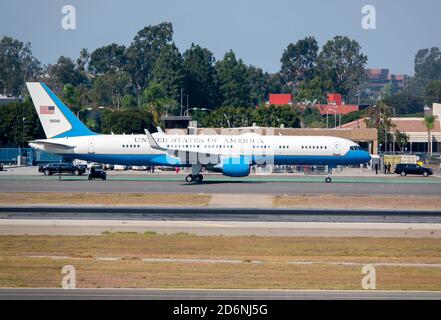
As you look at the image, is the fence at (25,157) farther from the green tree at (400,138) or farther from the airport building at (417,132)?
the green tree at (400,138)

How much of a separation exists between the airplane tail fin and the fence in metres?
36.7

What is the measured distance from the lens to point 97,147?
6725 cm

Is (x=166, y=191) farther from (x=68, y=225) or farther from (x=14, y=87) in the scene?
(x=14, y=87)

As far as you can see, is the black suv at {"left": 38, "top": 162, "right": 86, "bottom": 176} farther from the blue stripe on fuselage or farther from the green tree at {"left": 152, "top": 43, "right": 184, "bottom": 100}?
→ the green tree at {"left": 152, "top": 43, "right": 184, "bottom": 100}

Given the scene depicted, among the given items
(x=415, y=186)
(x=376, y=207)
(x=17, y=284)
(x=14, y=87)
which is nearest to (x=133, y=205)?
(x=376, y=207)

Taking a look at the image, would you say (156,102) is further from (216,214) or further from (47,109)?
(216,214)

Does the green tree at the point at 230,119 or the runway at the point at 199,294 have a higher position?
the green tree at the point at 230,119

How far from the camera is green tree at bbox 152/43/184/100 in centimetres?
17475

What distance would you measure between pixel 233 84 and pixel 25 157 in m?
89.9

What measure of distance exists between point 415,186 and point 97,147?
1107 inches

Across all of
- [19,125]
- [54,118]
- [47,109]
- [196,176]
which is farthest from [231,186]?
[19,125]

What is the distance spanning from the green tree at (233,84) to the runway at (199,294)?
165181mm

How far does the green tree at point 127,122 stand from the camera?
128 m

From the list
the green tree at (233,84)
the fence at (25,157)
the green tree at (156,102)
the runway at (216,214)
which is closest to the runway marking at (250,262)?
the runway at (216,214)
